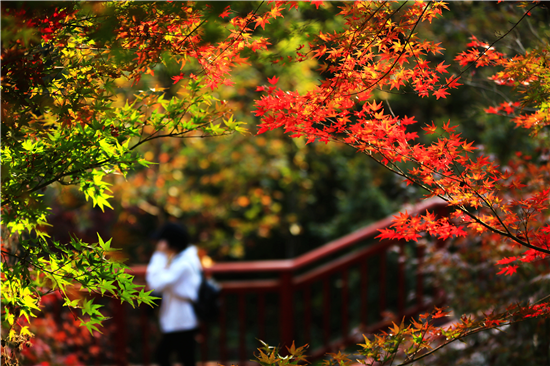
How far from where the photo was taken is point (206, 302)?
3.21m

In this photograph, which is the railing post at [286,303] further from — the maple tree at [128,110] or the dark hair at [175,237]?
the maple tree at [128,110]

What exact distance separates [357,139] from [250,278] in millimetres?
6771

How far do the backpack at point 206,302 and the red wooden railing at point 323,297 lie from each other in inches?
11.4

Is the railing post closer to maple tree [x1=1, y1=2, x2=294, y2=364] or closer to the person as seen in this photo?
the person

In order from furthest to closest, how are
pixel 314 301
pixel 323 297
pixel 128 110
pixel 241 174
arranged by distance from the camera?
pixel 314 301 < pixel 241 174 < pixel 323 297 < pixel 128 110

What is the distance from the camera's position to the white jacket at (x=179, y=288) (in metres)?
3.14

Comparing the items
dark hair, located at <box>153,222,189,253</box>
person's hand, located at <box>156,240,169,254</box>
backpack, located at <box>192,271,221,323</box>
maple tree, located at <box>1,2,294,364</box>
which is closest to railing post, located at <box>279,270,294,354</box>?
backpack, located at <box>192,271,221,323</box>

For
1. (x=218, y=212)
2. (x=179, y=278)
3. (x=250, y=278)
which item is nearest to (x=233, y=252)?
(x=218, y=212)

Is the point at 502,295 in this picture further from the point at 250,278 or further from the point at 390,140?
the point at 250,278

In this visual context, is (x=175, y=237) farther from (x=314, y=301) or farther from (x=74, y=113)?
(x=314, y=301)

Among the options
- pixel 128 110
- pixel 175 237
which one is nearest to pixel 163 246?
pixel 175 237

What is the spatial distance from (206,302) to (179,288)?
22 centimetres

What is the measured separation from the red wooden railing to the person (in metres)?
0.34

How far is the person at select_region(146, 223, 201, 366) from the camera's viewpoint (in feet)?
10.3
